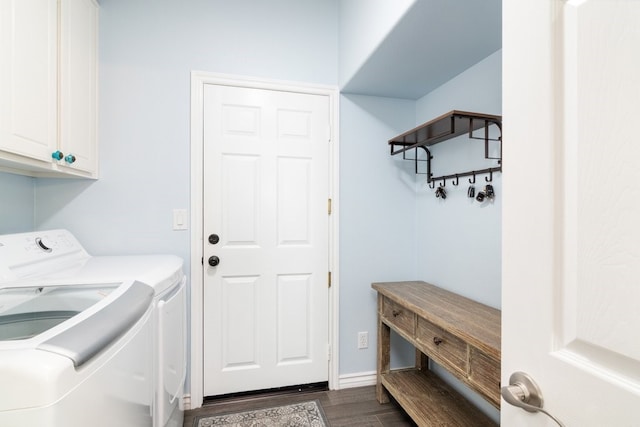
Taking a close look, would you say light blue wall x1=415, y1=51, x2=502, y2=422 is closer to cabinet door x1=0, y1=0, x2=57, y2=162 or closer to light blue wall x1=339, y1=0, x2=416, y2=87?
light blue wall x1=339, y1=0, x2=416, y2=87

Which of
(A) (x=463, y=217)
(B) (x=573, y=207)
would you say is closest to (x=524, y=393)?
(B) (x=573, y=207)

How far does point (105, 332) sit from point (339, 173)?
1633mm

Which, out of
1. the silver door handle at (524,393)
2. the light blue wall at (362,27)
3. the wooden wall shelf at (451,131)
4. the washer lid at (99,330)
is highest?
the light blue wall at (362,27)

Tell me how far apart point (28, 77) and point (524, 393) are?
6.16 feet

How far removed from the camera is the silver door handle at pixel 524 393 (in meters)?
0.54

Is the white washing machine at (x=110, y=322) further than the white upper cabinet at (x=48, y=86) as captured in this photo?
No

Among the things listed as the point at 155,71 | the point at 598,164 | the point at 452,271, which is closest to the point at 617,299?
the point at 598,164

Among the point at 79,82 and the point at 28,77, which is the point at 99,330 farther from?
the point at 79,82

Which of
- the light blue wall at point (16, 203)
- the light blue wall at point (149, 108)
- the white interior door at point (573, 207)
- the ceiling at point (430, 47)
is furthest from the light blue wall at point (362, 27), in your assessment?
the light blue wall at point (16, 203)

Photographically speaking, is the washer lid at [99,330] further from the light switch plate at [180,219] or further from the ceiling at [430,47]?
the ceiling at [430,47]

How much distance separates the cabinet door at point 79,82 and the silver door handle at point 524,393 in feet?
6.13

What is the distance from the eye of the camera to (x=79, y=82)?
155 centimetres

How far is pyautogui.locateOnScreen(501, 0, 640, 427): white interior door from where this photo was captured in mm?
415

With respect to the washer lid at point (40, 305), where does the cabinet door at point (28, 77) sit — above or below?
above
